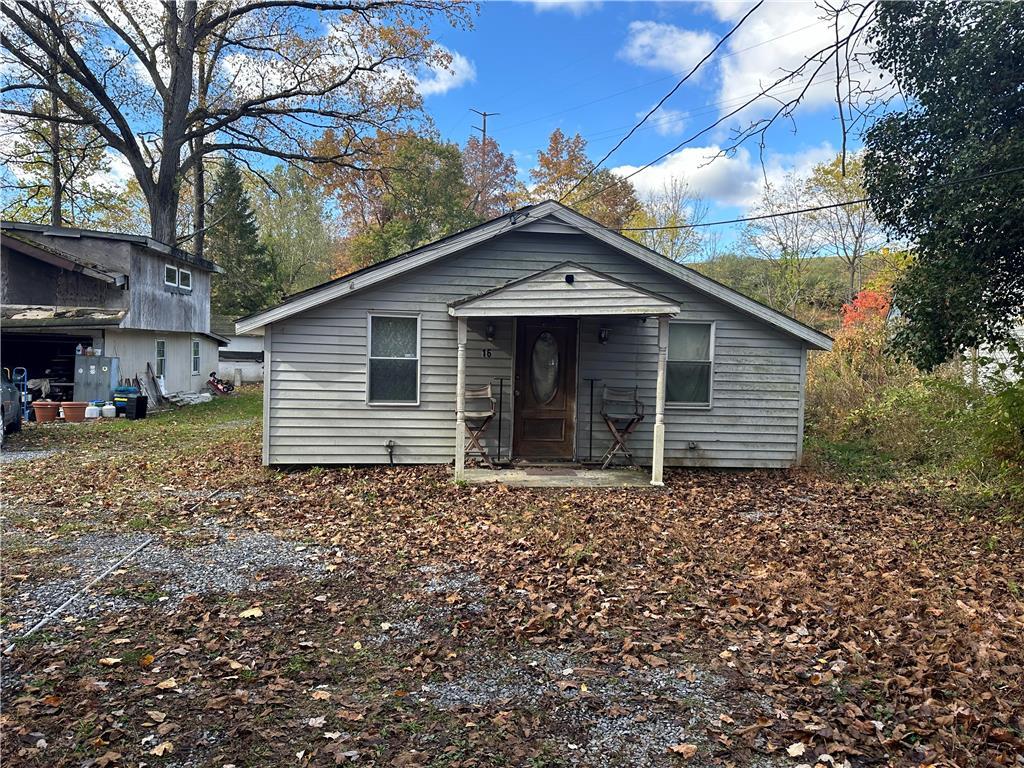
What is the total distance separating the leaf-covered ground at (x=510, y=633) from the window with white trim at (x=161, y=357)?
12588mm

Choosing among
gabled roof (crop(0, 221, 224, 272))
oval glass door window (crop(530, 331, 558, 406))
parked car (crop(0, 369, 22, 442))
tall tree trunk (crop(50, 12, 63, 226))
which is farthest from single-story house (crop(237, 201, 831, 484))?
tall tree trunk (crop(50, 12, 63, 226))

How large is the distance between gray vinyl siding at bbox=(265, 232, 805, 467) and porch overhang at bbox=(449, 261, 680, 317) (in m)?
1.27

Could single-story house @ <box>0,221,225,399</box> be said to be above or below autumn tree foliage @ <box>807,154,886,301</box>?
below

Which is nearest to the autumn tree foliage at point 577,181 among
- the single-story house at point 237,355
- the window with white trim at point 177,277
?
A: the single-story house at point 237,355

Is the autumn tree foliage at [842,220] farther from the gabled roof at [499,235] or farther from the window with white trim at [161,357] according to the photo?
the window with white trim at [161,357]

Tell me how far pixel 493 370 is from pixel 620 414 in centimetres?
209

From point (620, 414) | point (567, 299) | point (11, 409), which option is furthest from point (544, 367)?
point (11, 409)

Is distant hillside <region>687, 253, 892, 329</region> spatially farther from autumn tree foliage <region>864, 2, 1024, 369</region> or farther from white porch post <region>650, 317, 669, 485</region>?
white porch post <region>650, 317, 669, 485</region>

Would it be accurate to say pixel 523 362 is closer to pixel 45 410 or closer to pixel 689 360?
pixel 689 360

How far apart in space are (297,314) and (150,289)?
11.3 meters

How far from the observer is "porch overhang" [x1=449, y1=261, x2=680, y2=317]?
8383mm

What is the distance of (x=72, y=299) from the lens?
55.7ft

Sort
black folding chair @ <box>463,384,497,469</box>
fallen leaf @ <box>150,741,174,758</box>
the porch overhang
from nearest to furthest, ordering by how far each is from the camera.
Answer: fallen leaf @ <box>150,741,174,758</box>
the porch overhang
black folding chair @ <box>463,384,497,469</box>

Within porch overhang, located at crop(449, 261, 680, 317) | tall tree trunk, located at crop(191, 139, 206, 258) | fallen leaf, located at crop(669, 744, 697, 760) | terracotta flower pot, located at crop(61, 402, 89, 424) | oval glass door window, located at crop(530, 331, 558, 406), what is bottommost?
fallen leaf, located at crop(669, 744, 697, 760)
